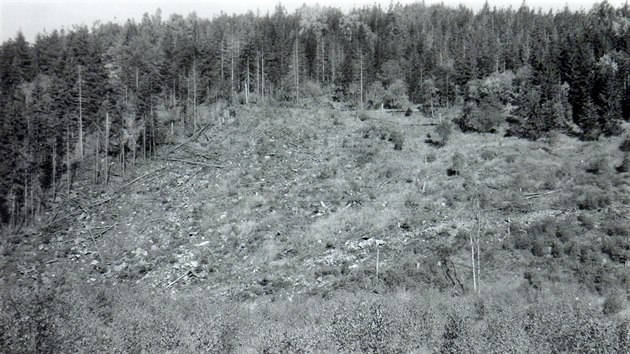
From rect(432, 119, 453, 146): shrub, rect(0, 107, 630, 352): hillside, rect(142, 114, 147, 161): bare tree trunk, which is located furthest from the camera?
rect(142, 114, 147, 161): bare tree trunk

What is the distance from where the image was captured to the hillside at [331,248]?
1955cm

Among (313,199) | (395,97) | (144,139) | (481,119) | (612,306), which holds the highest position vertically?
(395,97)

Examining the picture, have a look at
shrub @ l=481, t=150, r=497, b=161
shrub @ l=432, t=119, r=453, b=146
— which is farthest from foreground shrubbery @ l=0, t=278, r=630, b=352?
shrub @ l=432, t=119, r=453, b=146

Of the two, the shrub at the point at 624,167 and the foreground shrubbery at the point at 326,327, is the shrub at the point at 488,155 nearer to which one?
the shrub at the point at 624,167

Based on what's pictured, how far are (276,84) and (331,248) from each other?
47.9m

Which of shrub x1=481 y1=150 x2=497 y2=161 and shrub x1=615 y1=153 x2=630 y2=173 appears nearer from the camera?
shrub x1=615 y1=153 x2=630 y2=173

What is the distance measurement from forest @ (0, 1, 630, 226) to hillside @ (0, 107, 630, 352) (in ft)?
16.4

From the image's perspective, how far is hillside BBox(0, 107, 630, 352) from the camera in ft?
64.1

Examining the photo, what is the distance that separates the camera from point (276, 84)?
77.9 metres

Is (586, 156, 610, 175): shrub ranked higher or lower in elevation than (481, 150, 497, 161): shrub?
lower

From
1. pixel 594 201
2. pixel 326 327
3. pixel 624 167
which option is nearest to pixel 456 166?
pixel 594 201

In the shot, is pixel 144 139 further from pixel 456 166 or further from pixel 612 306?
pixel 612 306

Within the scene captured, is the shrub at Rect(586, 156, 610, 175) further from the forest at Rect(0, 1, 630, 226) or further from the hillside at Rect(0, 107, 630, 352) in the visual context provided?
the forest at Rect(0, 1, 630, 226)

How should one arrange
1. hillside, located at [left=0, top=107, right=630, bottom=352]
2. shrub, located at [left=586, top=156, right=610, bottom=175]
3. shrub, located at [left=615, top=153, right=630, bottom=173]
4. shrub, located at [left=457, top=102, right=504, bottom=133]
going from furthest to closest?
shrub, located at [left=457, top=102, right=504, bottom=133]
shrub, located at [left=586, top=156, right=610, bottom=175]
shrub, located at [left=615, top=153, right=630, bottom=173]
hillside, located at [left=0, top=107, right=630, bottom=352]
